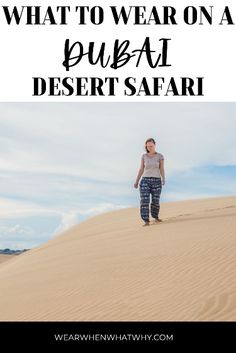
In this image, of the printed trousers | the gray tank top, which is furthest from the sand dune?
the gray tank top

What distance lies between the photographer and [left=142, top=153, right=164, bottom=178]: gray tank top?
45.5ft

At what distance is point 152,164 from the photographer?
13.9 m

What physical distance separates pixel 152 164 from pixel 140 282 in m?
5.18

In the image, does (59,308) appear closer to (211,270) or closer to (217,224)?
(211,270)

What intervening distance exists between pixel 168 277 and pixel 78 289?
1.37 meters

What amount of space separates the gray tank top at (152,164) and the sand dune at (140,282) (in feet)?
4.45

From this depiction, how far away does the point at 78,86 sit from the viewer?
50.2ft

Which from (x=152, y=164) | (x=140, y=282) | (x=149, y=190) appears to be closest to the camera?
(x=140, y=282)

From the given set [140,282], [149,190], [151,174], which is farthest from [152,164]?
[140,282]

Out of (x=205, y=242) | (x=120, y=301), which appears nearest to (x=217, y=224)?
(x=205, y=242)

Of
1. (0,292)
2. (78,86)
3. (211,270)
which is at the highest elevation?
(78,86)

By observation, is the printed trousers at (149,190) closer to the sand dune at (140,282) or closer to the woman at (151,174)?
the woman at (151,174)

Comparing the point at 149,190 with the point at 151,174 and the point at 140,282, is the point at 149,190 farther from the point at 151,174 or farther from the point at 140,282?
the point at 140,282
